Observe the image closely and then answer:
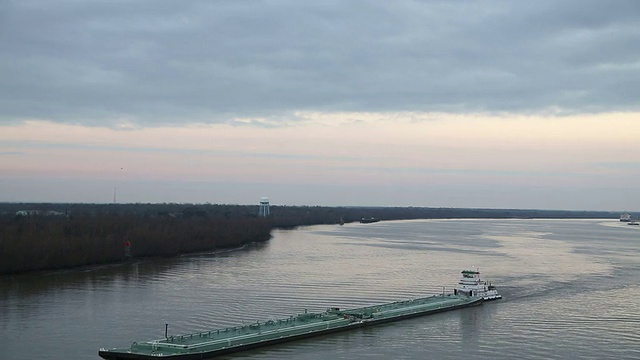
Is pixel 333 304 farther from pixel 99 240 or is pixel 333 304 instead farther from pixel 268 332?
pixel 99 240

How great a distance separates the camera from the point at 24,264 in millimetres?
34906

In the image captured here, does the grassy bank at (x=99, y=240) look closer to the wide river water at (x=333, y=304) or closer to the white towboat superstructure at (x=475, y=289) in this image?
the wide river water at (x=333, y=304)

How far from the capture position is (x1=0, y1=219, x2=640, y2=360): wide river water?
65.6 ft

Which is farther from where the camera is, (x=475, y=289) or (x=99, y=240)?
(x=99, y=240)

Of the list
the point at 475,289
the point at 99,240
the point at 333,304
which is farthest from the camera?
the point at 99,240

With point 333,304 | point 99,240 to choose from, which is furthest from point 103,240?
point 333,304

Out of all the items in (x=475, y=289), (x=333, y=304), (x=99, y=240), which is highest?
(x=99, y=240)

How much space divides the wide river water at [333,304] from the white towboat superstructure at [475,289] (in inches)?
30.2

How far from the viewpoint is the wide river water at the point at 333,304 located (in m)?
20.0

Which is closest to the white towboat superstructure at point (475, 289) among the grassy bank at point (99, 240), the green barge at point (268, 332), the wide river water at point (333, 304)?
the wide river water at point (333, 304)

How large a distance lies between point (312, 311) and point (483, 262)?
22993mm

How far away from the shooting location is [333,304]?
88.9 ft

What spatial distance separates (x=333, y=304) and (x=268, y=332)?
7.17m

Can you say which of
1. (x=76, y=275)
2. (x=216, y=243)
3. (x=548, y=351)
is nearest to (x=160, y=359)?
(x=548, y=351)
